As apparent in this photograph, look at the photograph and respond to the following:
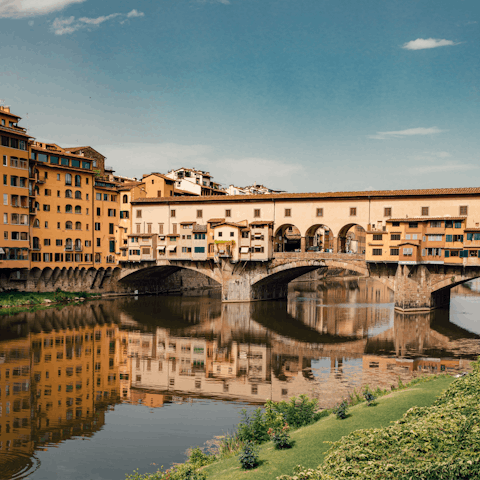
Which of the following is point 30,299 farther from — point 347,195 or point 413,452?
point 413,452

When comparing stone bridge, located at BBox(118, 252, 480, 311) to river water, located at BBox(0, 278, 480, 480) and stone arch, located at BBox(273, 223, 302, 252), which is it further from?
stone arch, located at BBox(273, 223, 302, 252)

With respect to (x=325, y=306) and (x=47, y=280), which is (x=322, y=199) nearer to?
(x=325, y=306)

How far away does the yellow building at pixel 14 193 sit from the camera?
49469mm

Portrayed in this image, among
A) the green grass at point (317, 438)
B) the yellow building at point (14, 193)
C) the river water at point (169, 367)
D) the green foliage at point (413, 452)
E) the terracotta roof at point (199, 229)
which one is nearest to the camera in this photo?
the green foliage at point (413, 452)

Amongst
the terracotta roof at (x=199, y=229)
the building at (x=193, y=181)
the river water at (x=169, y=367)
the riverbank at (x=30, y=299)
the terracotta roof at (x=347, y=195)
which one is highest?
the building at (x=193, y=181)

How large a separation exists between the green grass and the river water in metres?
4.57

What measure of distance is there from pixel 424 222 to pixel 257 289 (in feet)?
69.4

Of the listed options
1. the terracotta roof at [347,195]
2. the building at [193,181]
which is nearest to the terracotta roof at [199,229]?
the terracotta roof at [347,195]

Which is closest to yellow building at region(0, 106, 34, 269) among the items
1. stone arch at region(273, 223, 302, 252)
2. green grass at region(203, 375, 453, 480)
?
stone arch at region(273, 223, 302, 252)

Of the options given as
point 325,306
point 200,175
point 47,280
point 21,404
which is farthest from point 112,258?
point 21,404

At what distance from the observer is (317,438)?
12.8m

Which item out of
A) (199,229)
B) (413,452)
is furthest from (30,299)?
(413,452)

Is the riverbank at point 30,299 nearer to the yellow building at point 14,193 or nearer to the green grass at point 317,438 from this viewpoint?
the yellow building at point 14,193

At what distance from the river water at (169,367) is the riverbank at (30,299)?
10.1ft
